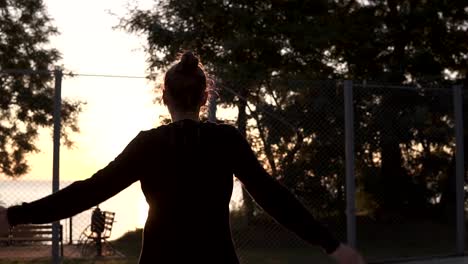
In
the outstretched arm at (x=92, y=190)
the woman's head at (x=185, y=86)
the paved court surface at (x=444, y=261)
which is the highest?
the woman's head at (x=185, y=86)

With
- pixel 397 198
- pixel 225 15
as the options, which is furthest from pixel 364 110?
pixel 225 15

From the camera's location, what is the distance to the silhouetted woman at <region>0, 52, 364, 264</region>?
2742 mm

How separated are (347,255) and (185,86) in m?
0.76

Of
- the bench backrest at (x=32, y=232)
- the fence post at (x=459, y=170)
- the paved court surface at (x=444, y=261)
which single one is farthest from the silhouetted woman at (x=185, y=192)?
the fence post at (x=459, y=170)

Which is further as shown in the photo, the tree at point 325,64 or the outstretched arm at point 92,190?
the tree at point 325,64

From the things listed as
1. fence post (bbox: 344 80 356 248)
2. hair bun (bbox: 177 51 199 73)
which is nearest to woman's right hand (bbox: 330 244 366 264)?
hair bun (bbox: 177 51 199 73)

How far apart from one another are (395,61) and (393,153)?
383 cm

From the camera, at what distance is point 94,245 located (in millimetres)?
13562

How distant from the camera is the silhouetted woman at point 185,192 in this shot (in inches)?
108

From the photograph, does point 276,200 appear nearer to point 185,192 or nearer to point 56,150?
point 185,192

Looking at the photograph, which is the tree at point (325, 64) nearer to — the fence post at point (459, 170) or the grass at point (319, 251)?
the grass at point (319, 251)

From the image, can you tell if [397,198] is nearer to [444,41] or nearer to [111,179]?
[444,41]

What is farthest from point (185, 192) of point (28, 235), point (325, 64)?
point (325, 64)

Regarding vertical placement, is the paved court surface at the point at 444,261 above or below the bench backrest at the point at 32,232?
below
